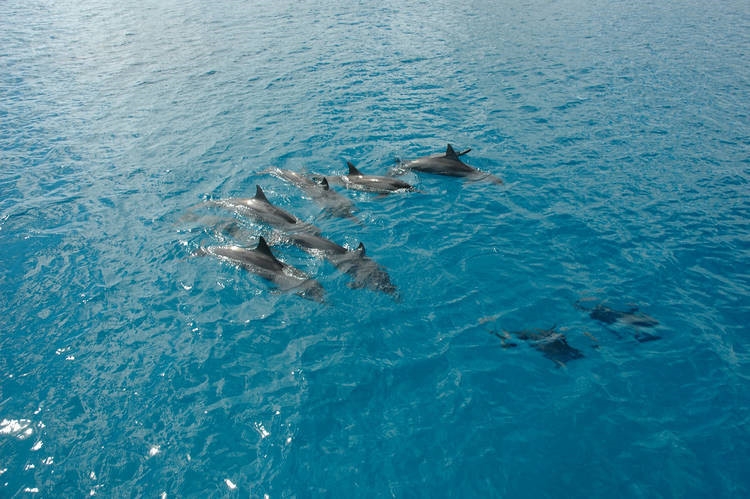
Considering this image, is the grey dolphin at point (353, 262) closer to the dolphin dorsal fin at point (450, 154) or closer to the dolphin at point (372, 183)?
the dolphin at point (372, 183)

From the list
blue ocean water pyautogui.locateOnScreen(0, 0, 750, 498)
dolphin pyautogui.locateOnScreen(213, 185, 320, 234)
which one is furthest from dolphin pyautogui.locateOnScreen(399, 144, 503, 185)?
dolphin pyautogui.locateOnScreen(213, 185, 320, 234)

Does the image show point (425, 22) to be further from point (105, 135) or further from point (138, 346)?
point (138, 346)

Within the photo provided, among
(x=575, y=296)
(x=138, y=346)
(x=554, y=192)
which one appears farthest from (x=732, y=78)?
(x=138, y=346)

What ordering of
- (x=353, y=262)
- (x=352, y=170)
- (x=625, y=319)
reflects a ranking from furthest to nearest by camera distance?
(x=352, y=170) → (x=353, y=262) → (x=625, y=319)

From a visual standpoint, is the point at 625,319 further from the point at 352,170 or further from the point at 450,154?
the point at 352,170

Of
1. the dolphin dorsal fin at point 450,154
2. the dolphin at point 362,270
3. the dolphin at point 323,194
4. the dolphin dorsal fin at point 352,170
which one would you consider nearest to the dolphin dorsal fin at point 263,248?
the dolphin at point 362,270

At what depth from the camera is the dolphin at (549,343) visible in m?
9.97

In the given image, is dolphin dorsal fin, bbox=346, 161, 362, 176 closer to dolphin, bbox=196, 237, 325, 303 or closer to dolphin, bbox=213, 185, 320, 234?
dolphin, bbox=213, 185, 320, 234

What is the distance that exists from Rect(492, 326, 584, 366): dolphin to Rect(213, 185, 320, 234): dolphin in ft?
23.6

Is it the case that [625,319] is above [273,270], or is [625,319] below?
above

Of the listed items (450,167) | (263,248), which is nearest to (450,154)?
(450,167)

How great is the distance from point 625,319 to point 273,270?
9.65 meters

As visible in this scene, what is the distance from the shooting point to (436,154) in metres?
18.9

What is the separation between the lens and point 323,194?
1638cm
